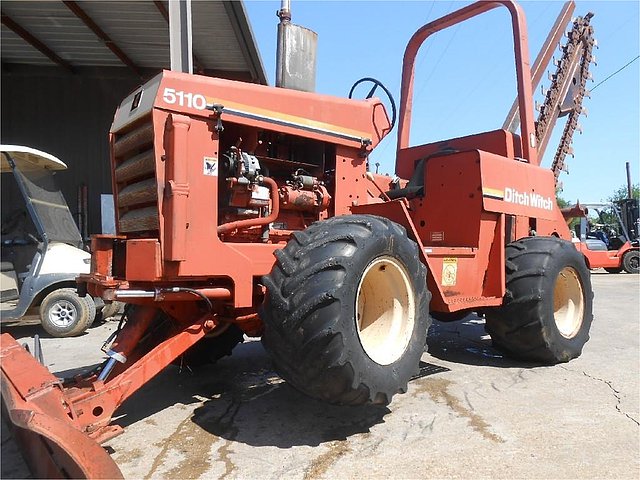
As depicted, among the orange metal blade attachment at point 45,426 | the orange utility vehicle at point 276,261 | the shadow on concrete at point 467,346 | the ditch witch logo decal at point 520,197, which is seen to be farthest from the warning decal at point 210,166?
the shadow on concrete at point 467,346

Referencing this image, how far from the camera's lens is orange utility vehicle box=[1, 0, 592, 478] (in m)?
2.91

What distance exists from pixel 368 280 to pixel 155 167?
1563 mm

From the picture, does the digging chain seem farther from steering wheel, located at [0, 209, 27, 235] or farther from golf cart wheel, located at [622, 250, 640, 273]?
steering wheel, located at [0, 209, 27, 235]

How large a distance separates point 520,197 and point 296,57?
2618 millimetres

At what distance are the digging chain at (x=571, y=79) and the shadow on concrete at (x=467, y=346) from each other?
8.39 meters

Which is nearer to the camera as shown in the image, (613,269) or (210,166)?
(210,166)

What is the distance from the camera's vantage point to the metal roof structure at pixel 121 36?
8977 mm

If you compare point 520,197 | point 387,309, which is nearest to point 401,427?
point 387,309

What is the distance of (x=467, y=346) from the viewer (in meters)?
5.97

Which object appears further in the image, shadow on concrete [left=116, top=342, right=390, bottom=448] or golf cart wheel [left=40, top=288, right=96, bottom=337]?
golf cart wheel [left=40, top=288, right=96, bottom=337]

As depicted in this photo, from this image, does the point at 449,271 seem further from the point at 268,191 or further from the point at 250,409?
the point at 250,409

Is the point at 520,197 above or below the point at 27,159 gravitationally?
below

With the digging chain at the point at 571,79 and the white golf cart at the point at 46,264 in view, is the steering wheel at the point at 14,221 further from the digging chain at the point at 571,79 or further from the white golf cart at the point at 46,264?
the digging chain at the point at 571,79

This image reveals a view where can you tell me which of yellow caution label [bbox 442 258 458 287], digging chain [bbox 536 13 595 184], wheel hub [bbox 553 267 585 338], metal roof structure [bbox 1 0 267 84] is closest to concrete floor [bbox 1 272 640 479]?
wheel hub [bbox 553 267 585 338]
